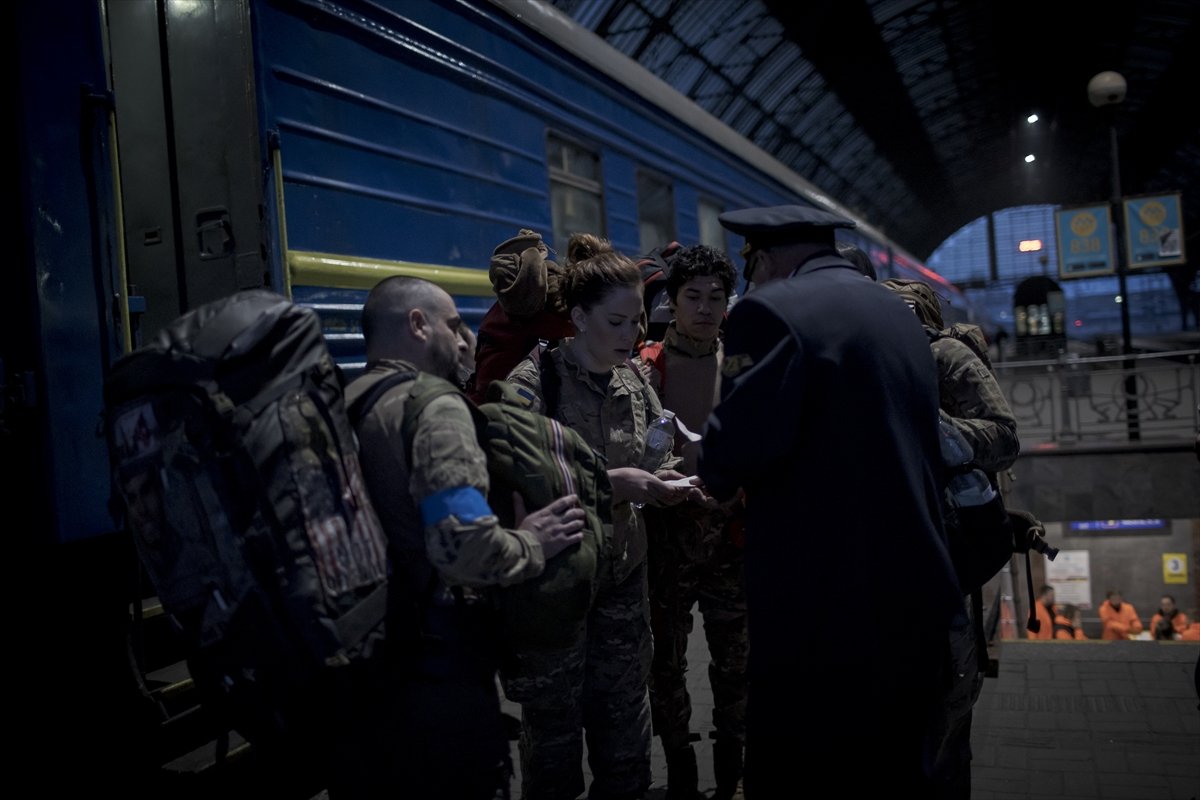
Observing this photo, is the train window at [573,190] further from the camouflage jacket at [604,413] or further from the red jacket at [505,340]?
the camouflage jacket at [604,413]

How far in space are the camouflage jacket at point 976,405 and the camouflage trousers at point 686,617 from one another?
37.4 inches

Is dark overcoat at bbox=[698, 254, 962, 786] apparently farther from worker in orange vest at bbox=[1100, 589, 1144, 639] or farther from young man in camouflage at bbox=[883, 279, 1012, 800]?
worker in orange vest at bbox=[1100, 589, 1144, 639]

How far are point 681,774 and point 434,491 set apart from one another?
204 cm

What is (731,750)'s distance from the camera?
11.1ft

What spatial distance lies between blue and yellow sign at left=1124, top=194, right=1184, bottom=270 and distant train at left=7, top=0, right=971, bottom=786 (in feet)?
31.3

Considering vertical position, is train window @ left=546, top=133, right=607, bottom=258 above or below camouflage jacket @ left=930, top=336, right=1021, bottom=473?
above

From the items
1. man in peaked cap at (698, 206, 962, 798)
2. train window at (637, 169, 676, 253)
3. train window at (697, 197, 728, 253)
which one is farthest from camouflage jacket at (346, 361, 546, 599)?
train window at (697, 197, 728, 253)

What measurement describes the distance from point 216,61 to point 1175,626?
13.3 metres

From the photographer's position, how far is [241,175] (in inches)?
142

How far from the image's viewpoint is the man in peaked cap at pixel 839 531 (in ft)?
6.94

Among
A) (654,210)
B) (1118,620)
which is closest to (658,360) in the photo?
(654,210)

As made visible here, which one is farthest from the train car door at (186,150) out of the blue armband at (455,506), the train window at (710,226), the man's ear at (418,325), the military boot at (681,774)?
the train window at (710,226)

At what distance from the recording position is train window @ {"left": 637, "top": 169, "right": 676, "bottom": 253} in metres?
6.55

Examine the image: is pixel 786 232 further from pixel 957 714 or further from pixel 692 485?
pixel 957 714
